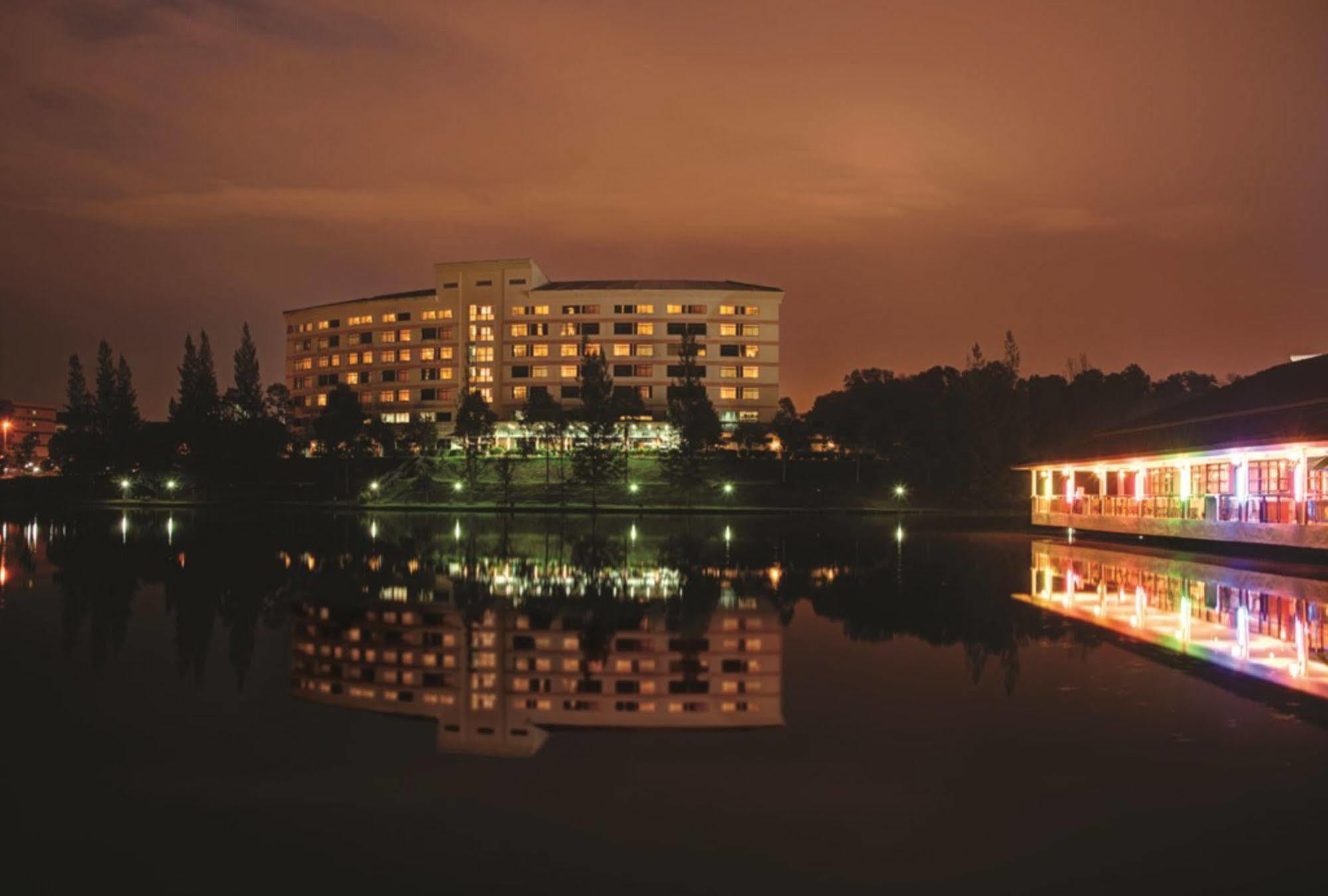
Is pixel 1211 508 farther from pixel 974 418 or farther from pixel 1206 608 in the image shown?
pixel 974 418

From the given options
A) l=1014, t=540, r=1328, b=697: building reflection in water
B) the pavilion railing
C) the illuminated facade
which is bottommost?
l=1014, t=540, r=1328, b=697: building reflection in water

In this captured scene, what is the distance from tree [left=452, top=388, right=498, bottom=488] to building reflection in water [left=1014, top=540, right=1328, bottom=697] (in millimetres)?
59224

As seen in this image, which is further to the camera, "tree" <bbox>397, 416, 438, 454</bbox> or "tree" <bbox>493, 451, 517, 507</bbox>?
"tree" <bbox>397, 416, 438, 454</bbox>

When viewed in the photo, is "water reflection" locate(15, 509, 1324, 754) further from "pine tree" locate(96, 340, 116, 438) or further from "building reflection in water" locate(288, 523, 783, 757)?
"pine tree" locate(96, 340, 116, 438)

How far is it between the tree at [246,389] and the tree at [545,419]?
25858 millimetres

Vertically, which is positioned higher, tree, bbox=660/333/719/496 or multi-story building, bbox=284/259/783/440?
multi-story building, bbox=284/259/783/440

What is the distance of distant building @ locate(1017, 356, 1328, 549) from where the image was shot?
95.4 feet

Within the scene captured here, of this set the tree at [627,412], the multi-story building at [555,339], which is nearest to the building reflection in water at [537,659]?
the tree at [627,412]

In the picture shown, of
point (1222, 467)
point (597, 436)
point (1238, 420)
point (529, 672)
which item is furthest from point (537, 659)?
point (597, 436)

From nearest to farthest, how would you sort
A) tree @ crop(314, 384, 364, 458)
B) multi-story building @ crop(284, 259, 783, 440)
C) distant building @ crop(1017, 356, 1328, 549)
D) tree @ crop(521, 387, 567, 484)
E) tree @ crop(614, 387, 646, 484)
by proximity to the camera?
distant building @ crop(1017, 356, 1328, 549)
tree @ crop(614, 387, 646, 484)
tree @ crop(521, 387, 567, 484)
tree @ crop(314, 384, 364, 458)
multi-story building @ crop(284, 259, 783, 440)

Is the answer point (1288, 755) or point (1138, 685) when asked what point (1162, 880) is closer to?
point (1288, 755)

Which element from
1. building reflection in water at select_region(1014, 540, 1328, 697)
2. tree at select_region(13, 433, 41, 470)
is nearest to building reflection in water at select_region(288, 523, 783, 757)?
building reflection in water at select_region(1014, 540, 1328, 697)

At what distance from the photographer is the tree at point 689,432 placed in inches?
2894

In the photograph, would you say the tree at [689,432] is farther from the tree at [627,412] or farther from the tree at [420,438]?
the tree at [420,438]
